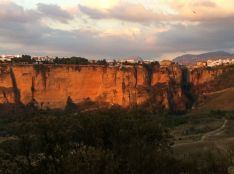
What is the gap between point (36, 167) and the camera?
2406 centimetres

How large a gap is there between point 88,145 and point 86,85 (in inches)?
3421

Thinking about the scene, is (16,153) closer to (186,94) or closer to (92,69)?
(92,69)

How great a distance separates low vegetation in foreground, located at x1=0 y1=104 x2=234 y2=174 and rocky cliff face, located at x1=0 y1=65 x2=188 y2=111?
265 feet

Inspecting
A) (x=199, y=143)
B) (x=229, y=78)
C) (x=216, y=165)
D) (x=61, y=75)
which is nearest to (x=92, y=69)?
(x=61, y=75)

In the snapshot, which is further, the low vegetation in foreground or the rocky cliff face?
the rocky cliff face

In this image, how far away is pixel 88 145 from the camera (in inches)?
979

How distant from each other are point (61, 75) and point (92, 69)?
22.4 feet

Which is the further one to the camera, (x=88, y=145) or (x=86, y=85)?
(x=86, y=85)

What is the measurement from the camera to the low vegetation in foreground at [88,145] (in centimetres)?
2267

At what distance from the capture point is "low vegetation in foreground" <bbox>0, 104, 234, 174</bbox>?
74.4 feet

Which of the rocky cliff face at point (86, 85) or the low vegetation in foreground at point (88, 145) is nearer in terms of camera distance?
the low vegetation in foreground at point (88, 145)

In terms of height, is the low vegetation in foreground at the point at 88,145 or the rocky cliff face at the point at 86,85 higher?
the low vegetation in foreground at the point at 88,145

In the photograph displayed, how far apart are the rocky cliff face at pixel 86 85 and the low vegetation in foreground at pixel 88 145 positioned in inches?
3174

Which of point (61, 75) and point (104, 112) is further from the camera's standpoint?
point (61, 75)
